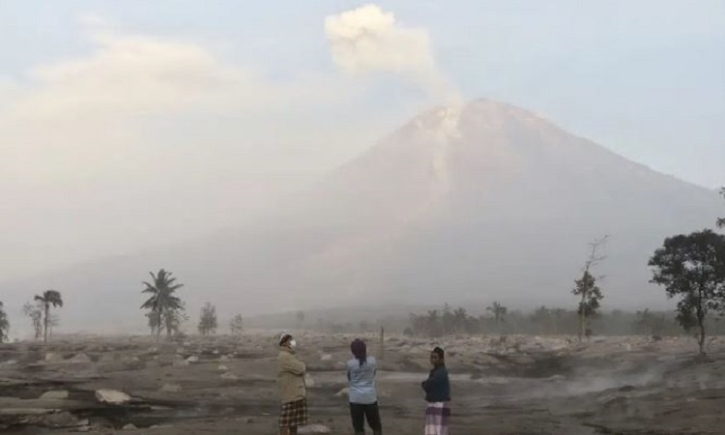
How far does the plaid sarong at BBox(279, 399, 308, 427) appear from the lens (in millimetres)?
13977

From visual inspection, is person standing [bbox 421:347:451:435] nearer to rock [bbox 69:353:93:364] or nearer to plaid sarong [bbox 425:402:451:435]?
plaid sarong [bbox 425:402:451:435]

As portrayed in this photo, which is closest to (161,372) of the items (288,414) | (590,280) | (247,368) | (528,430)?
(247,368)

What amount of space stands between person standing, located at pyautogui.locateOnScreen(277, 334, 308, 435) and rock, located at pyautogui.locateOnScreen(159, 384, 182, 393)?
15.8m

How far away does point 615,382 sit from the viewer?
36094 mm

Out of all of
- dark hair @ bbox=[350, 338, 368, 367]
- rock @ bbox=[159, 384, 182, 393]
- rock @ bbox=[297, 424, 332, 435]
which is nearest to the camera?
dark hair @ bbox=[350, 338, 368, 367]

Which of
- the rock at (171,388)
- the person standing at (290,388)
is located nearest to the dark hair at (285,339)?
the person standing at (290,388)

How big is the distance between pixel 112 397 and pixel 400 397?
1015cm

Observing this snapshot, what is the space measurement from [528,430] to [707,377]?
1443cm

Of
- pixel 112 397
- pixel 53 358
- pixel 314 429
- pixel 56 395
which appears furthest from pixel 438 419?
pixel 53 358

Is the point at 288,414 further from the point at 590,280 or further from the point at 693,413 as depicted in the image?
the point at 590,280

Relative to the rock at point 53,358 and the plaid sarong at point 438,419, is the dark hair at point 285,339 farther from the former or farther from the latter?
the rock at point 53,358

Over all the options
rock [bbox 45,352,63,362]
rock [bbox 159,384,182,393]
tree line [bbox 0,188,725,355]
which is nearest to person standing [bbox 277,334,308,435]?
rock [bbox 159,384,182,393]

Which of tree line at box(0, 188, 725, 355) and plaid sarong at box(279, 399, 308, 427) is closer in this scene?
plaid sarong at box(279, 399, 308, 427)

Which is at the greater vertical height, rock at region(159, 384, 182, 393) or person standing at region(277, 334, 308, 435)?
person standing at region(277, 334, 308, 435)
